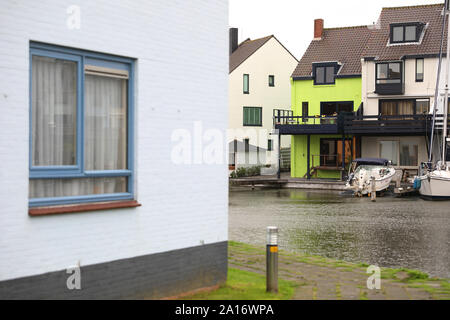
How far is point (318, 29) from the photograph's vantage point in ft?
139

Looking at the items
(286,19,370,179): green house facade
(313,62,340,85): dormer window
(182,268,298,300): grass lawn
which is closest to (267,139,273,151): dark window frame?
(286,19,370,179): green house facade

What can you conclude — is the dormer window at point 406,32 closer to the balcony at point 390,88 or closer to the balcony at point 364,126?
the balcony at point 390,88

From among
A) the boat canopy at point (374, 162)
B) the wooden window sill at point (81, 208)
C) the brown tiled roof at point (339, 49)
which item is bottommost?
the wooden window sill at point (81, 208)

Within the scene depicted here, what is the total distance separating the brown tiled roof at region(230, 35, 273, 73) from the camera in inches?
1831

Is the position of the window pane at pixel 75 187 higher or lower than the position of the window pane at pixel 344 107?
lower

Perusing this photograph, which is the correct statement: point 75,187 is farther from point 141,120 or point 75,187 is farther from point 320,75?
point 320,75

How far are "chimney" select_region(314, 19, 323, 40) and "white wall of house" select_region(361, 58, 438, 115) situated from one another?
5.95 m

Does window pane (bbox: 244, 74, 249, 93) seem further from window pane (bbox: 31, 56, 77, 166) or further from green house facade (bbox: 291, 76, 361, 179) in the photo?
window pane (bbox: 31, 56, 77, 166)

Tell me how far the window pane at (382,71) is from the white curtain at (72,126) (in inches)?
1254

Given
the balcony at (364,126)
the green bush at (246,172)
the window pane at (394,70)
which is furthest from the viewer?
the green bush at (246,172)

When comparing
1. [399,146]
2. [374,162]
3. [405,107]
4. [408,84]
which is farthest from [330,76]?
[374,162]

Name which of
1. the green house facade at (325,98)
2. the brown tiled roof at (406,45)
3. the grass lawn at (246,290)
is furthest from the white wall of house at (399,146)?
the grass lawn at (246,290)

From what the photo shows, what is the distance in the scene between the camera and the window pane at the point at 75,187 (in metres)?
6.22

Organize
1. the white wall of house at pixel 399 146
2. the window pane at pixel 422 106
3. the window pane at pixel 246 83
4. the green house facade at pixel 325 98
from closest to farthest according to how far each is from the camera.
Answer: the window pane at pixel 422 106 < the white wall of house at pixel 399 146 < the green house facade at pixel 325 98 < the window pane at pixel 246 83
